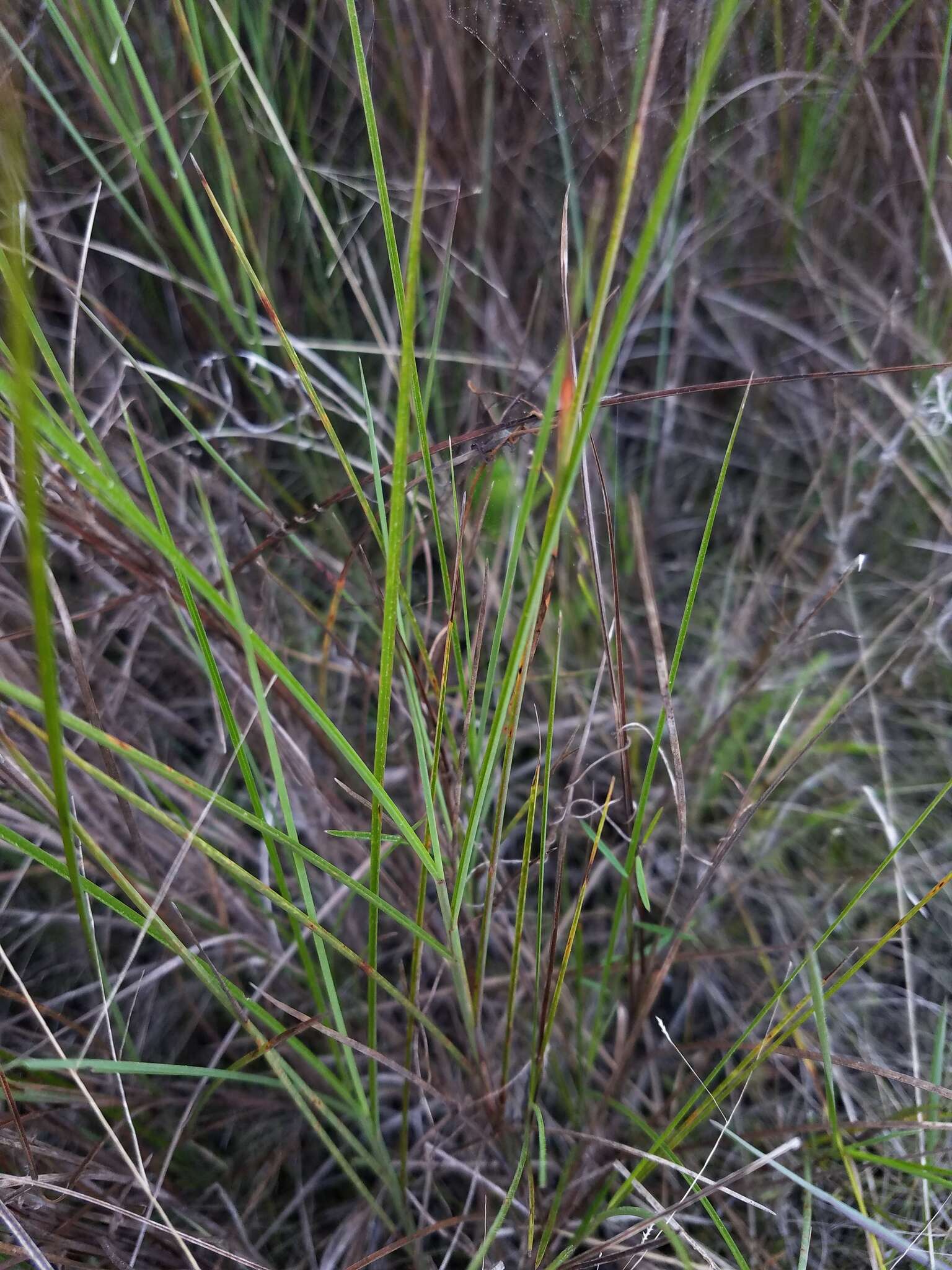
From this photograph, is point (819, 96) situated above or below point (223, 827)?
above

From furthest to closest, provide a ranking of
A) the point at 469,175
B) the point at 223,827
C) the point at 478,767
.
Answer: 1. the point at 469,175
2. the point at 223,827
3. the point at 478,767

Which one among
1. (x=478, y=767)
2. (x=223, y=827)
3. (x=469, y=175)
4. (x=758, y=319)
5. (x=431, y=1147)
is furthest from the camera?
(x=758, y=319)

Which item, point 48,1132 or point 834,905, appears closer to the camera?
point 48,1132

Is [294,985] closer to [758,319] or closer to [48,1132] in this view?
[48,1132]

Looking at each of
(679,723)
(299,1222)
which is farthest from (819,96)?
(299,1222)

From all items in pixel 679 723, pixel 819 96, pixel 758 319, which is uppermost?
pixel 819 96

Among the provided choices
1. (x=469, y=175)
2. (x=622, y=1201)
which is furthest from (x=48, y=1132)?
(x=469, y=175)
